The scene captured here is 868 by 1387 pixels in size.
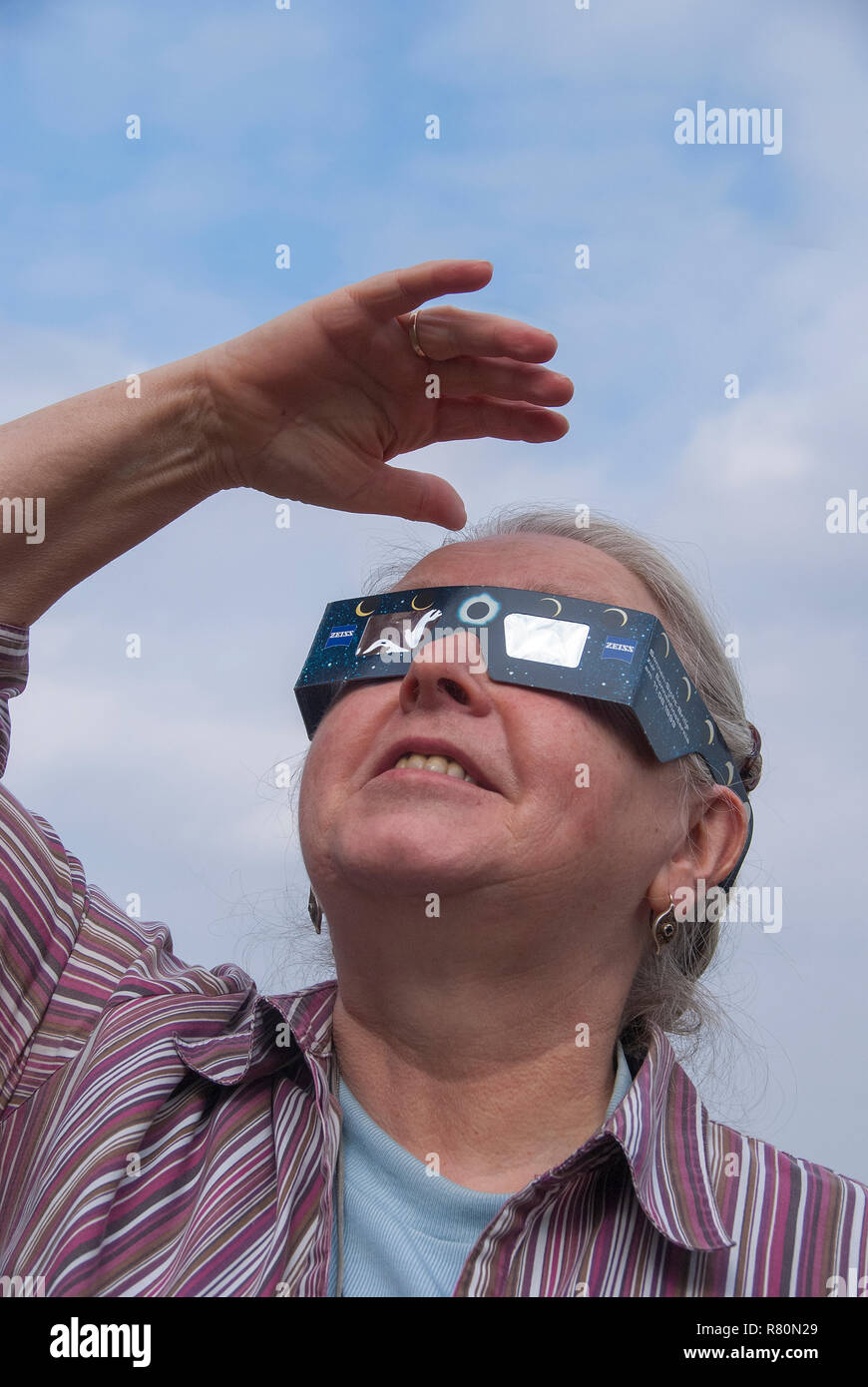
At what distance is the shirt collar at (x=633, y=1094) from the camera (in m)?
2.05

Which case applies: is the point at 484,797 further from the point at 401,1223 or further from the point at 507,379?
the point at 507,379

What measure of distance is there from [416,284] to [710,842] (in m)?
1.39

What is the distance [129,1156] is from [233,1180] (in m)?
0.20

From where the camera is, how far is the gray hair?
9.15 feet

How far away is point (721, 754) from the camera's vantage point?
2.77m

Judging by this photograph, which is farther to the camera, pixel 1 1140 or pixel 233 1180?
pixel 1 1140

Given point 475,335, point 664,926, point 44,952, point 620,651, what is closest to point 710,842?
point 664,926

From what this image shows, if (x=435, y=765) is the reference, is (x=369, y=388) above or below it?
above

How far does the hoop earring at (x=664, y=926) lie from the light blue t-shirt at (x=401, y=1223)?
68 centimetres

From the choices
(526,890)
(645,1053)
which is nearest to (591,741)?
(526,890)

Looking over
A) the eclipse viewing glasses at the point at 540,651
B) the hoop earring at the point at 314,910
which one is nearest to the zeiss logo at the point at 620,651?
the eclipse viewing glasses at the point at 540,651

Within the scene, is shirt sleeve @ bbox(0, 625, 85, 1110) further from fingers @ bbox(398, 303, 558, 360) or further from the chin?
fingers @ bbox(398, 303, 558, 360)

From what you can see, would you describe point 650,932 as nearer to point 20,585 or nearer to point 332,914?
point 332,914

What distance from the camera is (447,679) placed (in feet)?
7.97
